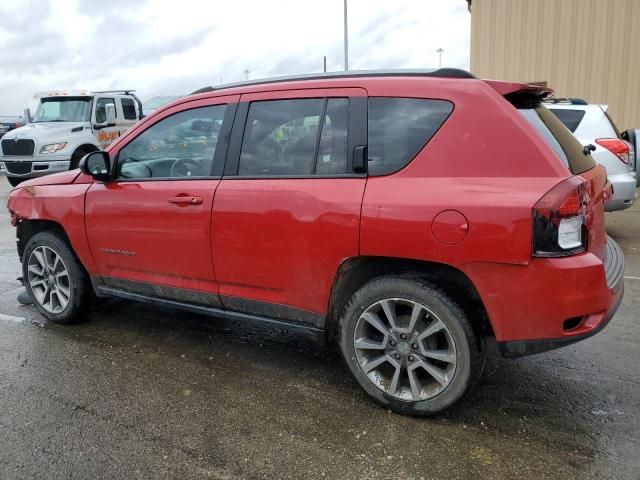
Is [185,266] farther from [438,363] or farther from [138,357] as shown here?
[438,363]

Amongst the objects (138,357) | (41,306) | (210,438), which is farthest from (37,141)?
(210,438)

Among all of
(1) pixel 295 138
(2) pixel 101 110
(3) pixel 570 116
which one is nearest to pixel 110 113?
(2) pixel 101 110

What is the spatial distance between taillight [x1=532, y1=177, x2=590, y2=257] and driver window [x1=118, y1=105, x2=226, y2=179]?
201 centimetres

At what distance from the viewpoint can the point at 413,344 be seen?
2.94 m

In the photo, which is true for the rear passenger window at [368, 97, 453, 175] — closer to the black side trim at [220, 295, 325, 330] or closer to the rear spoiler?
the rear spoiler

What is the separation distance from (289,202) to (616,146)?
211 inches

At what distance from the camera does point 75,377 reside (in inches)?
140

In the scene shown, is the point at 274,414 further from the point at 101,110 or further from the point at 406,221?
the point at 101,110

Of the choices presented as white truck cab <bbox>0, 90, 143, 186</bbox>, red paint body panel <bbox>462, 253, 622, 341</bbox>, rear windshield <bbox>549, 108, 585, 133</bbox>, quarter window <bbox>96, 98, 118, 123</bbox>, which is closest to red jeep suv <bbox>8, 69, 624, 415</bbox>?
red paint body panel <bbox>462, 253, 622, 341</bbox>

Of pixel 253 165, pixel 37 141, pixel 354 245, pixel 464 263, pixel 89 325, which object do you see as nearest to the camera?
pixel 464 263

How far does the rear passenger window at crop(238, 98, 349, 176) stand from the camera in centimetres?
312

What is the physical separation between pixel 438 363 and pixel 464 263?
611 millimetres

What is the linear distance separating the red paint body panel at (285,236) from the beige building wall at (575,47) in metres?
12.2

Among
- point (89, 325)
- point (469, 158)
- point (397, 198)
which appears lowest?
point (89, 325)
